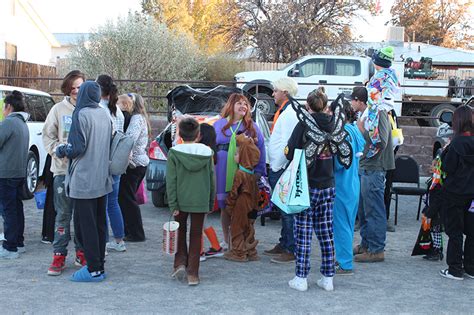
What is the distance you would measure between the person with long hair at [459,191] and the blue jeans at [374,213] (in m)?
0.80

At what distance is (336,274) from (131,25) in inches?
695

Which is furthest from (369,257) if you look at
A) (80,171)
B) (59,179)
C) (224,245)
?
(59,179)

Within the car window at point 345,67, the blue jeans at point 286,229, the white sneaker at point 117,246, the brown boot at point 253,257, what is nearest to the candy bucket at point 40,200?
the white sneaker at point 117,246

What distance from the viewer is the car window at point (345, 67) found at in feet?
62.7

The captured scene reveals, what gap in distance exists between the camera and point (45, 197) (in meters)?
6.89

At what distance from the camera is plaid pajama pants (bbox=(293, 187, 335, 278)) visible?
18.2 ft

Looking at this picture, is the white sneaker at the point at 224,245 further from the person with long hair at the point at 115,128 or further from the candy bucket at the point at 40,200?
the candy bucket at the point at 40,200

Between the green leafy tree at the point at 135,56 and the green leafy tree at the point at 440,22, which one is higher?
the green leafy tree at the point at 440,22

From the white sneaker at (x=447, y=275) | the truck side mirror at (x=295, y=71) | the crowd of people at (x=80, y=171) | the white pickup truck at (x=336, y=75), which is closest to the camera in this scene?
the crowd of people at (x=80, y=171)

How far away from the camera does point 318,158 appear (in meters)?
5.57

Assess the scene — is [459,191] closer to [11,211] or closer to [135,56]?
[11,211]

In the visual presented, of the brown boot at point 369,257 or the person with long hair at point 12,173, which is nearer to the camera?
the person with long hair at point 12,173

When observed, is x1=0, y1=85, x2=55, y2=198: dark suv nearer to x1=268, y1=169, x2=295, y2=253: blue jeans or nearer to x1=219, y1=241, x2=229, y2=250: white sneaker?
x1=219, y1=241, x2=229, y2=250: white sneaker

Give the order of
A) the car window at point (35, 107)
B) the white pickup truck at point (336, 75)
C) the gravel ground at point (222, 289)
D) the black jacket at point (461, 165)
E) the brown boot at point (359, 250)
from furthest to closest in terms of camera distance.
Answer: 1. the white pickup truck at point (336, 75)
2. the car window at point (35, 107)
3. the brown boot at point (359, 250)
4. the black jacket at point (461, 165)
5. the gravel ground at point (222, 289)
